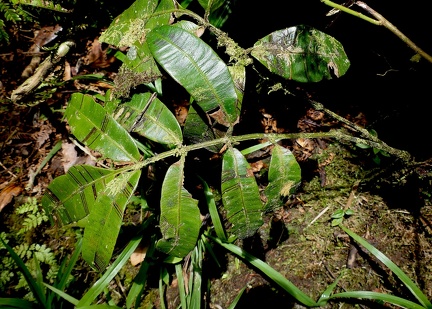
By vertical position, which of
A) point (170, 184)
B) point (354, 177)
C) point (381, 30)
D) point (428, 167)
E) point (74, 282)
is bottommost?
point (74, 282)

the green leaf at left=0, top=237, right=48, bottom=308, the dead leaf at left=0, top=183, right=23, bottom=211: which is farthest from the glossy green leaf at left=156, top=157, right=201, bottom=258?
the dead leaf at left=0, top=183, right=23, bottom=211

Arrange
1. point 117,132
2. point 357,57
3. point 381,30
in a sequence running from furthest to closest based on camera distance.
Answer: point 357,57
point 381,30
point 117,132

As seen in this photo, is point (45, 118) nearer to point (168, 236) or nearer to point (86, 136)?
point (86, 136)

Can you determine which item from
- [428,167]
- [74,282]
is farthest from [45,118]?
[428,167]

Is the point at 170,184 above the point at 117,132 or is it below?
below

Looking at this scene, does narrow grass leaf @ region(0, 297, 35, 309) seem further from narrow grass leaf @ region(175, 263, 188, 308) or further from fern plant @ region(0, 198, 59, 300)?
narrow grass leaf @ region(175, 263, 188, 308)

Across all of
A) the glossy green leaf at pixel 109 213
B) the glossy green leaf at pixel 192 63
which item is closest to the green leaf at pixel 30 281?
the glossy green leaf at pixel 109 213

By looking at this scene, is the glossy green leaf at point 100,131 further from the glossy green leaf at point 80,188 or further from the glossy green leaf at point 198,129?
the glossy green leaf at point 198,129
